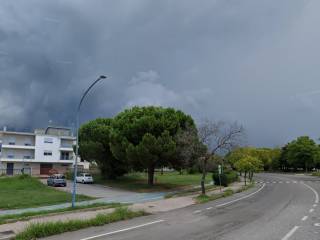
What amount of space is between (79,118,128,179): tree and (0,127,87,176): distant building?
2418cm

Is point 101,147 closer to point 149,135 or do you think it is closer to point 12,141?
Result: point 149,135

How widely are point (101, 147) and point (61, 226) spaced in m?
35.9

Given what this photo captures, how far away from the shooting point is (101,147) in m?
48.7

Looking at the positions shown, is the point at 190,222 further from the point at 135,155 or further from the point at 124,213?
the point at 135,155

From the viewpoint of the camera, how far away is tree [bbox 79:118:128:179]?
4881cm

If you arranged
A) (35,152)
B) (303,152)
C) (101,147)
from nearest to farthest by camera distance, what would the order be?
(101,147) < (35,152) < (303,152)

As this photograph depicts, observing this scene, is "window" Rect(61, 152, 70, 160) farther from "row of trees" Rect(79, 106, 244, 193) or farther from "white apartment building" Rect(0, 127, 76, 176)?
"row of trees" Rect(79, 106, 244, 193)

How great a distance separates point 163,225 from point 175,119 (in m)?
24.5

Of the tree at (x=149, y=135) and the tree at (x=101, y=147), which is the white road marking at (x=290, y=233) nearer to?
the tree at (x=149, y=135)

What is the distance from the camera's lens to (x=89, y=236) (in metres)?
12.1

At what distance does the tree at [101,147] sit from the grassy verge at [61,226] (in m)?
30.5

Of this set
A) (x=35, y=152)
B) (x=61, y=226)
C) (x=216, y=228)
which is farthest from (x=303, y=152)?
(x=61, y=226)

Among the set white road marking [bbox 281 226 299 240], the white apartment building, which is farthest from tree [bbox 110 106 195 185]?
the white apartment building

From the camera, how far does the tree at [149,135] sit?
36.1 metres
